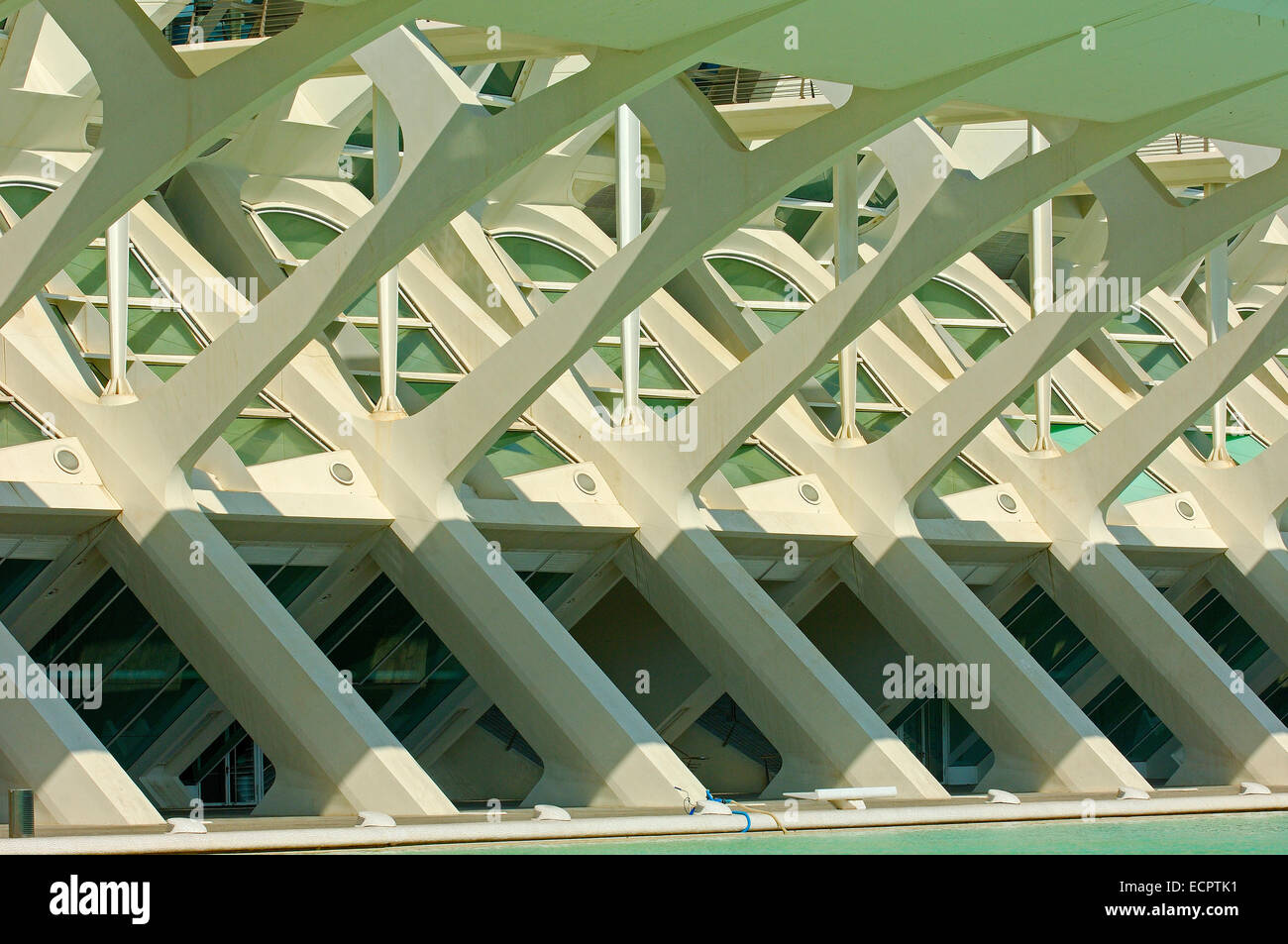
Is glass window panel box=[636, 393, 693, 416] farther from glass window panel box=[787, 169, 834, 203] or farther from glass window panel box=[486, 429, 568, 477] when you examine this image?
glass window panel box=[787, 169, 834, 203]

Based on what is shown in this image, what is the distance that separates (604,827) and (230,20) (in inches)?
373

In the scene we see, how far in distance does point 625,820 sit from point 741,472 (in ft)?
27.3

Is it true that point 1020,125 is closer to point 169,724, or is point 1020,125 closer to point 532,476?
point 532,476

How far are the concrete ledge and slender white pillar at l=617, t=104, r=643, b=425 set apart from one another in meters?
5.01

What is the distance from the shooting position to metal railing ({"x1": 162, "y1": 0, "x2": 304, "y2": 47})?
18031 millimetres

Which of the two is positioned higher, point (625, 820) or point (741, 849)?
point (625, 820)

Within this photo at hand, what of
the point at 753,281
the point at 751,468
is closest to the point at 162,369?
the point at 751,468

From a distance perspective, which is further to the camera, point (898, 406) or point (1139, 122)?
point (898, 406)

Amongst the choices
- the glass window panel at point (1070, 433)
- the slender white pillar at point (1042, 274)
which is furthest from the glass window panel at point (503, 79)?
the glass window panel at point (1070, 433)

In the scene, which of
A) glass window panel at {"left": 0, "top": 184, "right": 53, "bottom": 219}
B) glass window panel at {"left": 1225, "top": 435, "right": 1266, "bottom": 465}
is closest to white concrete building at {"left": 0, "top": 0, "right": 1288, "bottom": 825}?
glass window panel at {"left": 0, "top": 184, "right": 53, "bottom": 219}

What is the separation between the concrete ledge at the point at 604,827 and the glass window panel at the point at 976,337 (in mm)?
10532

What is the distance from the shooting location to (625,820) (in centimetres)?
1323

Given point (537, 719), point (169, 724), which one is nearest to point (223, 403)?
point (537, 719)
